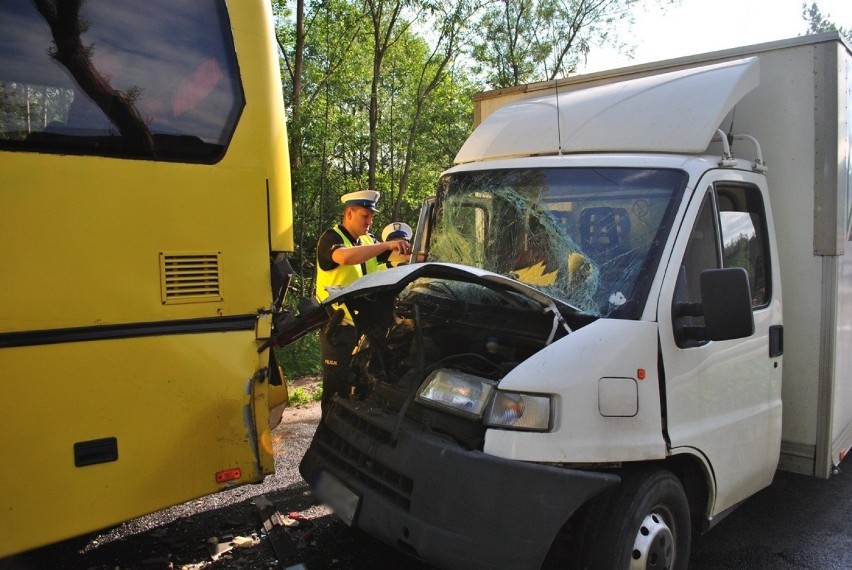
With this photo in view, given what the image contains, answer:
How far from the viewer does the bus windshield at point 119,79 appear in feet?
8.45

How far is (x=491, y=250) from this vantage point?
368 cm

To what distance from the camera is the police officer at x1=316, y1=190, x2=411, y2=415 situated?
142 inches

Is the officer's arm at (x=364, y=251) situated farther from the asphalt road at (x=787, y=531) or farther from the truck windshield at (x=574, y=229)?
the asphalt road at (x=787, y=531)

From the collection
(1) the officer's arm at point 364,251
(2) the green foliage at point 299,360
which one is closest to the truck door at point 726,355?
(1) the officer's arm at point 364,251

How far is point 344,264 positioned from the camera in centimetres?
479

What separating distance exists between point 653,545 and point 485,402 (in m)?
1.03

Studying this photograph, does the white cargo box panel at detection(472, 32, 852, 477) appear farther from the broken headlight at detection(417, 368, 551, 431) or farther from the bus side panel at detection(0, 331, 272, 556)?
the bus side panel at detection(0, 331, 272, 556)

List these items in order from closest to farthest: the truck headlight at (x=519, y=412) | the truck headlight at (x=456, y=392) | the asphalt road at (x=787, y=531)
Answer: the truck headlight at (x=519, y=412) < the truck headlight at (x=456, y=392) < the asphalt road at (x=787, y=531)

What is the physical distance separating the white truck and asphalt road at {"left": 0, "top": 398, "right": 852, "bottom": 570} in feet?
1.68

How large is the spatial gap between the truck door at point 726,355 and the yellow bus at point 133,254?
79.2 inches

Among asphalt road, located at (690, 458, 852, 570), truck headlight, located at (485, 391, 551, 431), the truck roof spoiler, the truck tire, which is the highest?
the truck roof spoiler

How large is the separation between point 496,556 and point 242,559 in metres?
1.82

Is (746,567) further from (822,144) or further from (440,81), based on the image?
(440,81)

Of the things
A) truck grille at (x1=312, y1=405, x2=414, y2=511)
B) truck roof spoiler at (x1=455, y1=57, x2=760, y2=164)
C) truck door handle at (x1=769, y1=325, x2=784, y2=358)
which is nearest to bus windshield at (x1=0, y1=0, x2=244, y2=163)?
truck grille at (x1=312, y1=405, x2=414, y2=511)
